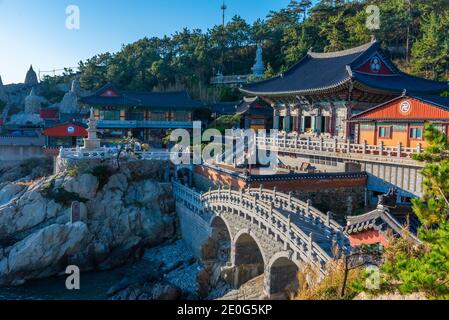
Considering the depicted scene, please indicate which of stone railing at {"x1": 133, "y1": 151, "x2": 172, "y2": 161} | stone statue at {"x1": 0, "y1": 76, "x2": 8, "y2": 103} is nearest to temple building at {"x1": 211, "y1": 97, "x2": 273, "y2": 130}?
stone railing at {"x1": 133, "y1": 151, "x2": 172, "y2": 161}

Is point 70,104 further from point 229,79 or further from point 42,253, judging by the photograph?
point 42,253

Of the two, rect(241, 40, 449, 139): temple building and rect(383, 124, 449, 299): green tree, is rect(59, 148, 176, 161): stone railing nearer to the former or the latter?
rect(241, 40, 449, 139): temple building

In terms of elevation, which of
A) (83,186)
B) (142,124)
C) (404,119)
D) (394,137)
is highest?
(404,119)

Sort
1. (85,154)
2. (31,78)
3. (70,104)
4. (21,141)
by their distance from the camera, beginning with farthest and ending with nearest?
(31,78) < (70,104) < (21,141) < (85,154)

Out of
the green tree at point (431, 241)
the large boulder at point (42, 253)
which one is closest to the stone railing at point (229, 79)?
the large boulder at point (42, 253)

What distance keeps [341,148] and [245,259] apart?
10024 mm

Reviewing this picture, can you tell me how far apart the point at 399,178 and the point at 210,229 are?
11677 mm

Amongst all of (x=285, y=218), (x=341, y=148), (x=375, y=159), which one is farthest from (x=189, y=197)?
(x=285, y=218)

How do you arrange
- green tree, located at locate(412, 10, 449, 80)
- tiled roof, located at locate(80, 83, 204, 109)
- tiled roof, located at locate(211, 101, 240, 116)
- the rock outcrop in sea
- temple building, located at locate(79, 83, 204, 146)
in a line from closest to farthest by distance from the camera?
the rock outcrop in sea
green tree, located at locate(412, 10, 449, 80)
tiled roof, located at locate(80, 83, 204, 109)
temple building, located at locate(79, 83, 204, 146)
tiled roof, located at locate(211, 101, 240, 116)

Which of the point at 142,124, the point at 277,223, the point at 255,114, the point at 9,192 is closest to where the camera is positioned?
the point at 277,223

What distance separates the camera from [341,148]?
2734 cm

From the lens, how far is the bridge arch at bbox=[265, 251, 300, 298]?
61.6 feet

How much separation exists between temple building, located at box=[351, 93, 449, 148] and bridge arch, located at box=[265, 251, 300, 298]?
32.7ft
